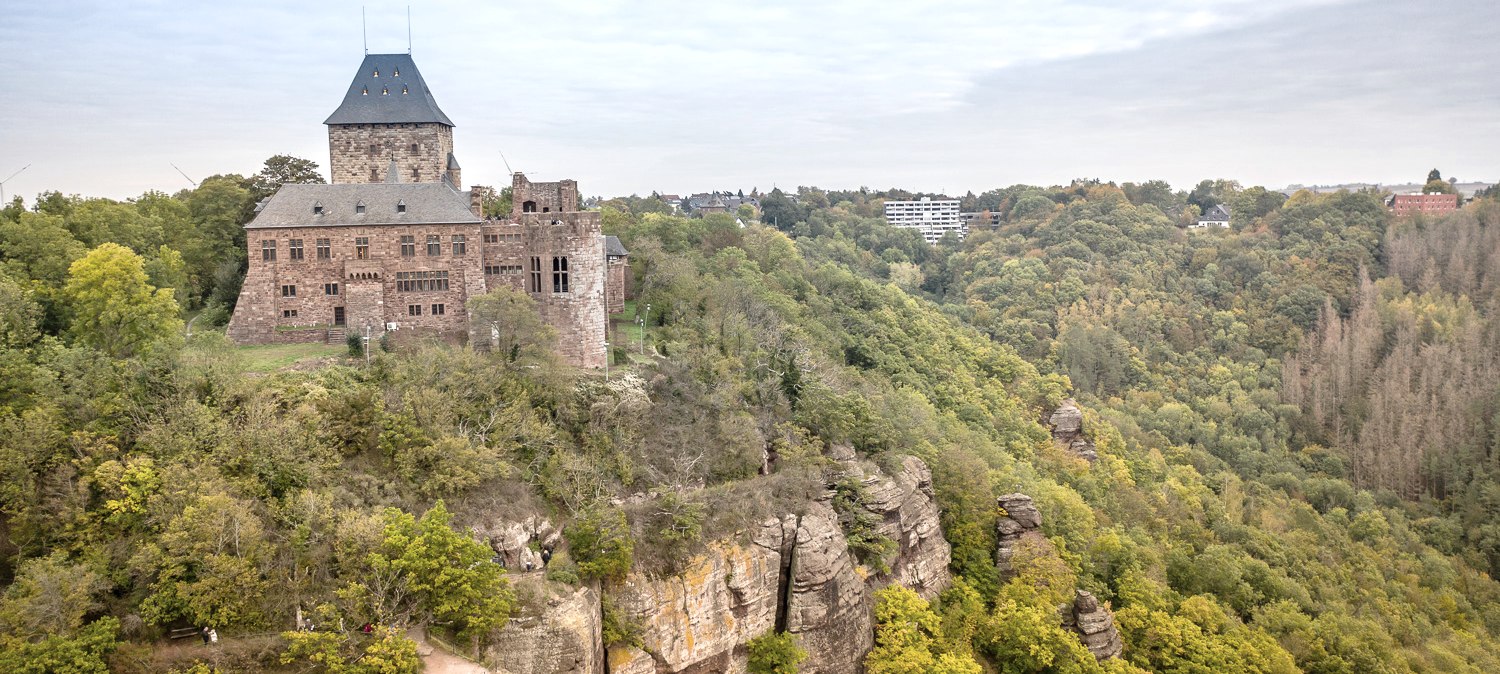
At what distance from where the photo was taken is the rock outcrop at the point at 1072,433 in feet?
276


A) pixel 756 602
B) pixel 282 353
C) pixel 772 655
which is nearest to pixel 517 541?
pixel 756 602

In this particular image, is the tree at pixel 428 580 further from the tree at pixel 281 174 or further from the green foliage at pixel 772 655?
the tree at pixel 281 174

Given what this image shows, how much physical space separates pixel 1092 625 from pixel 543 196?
36373mm

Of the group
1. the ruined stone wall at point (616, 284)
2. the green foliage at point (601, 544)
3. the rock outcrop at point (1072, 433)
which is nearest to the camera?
the green foliage at point (601, 544)

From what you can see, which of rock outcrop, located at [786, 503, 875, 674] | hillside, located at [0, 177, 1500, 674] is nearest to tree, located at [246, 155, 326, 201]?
hillside, located at [0, 177, 1500, 674]

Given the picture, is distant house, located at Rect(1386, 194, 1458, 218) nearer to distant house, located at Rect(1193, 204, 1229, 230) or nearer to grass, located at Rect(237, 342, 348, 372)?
distant house, located at Rect(1193, 204, 1229, 230)

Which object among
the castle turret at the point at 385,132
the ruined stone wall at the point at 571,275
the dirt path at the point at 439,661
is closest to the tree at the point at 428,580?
the dirt path at the point at 439,661

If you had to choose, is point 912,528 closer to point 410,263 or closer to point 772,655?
point 772,655

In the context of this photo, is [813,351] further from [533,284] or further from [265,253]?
[265,253]

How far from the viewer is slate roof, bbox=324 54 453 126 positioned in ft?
202

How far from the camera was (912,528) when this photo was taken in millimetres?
50938

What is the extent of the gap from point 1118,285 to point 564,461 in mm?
106581

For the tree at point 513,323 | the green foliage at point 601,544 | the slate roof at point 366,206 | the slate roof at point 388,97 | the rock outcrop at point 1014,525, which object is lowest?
the rock outcrop at point 1014,525

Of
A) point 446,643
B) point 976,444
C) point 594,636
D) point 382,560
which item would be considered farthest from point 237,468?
point 976,444
